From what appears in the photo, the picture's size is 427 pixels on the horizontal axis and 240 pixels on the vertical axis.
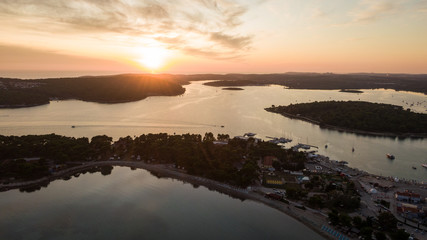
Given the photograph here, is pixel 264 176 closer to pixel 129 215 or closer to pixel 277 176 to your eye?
pixel 277 176

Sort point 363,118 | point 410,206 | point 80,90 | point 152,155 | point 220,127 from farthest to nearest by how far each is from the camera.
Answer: point 80,90 → point 363,118 → point 220,127 → point 152,155 → point 410,206

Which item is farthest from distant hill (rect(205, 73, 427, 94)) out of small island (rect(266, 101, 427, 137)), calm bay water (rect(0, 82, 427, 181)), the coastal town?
the coastal town

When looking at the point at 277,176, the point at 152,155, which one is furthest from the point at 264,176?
the point at 152,155

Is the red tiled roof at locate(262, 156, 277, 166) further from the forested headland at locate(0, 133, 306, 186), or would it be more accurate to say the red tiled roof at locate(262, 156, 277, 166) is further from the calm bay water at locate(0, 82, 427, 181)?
the calm bay water at locate(0, 82, 427, 181)

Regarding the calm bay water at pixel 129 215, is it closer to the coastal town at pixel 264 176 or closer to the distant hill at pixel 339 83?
the coastal town at pixel 264 176

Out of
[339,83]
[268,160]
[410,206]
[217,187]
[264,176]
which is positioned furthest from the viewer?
[339,83]

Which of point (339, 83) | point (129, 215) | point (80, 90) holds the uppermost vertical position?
point (80, 90)
